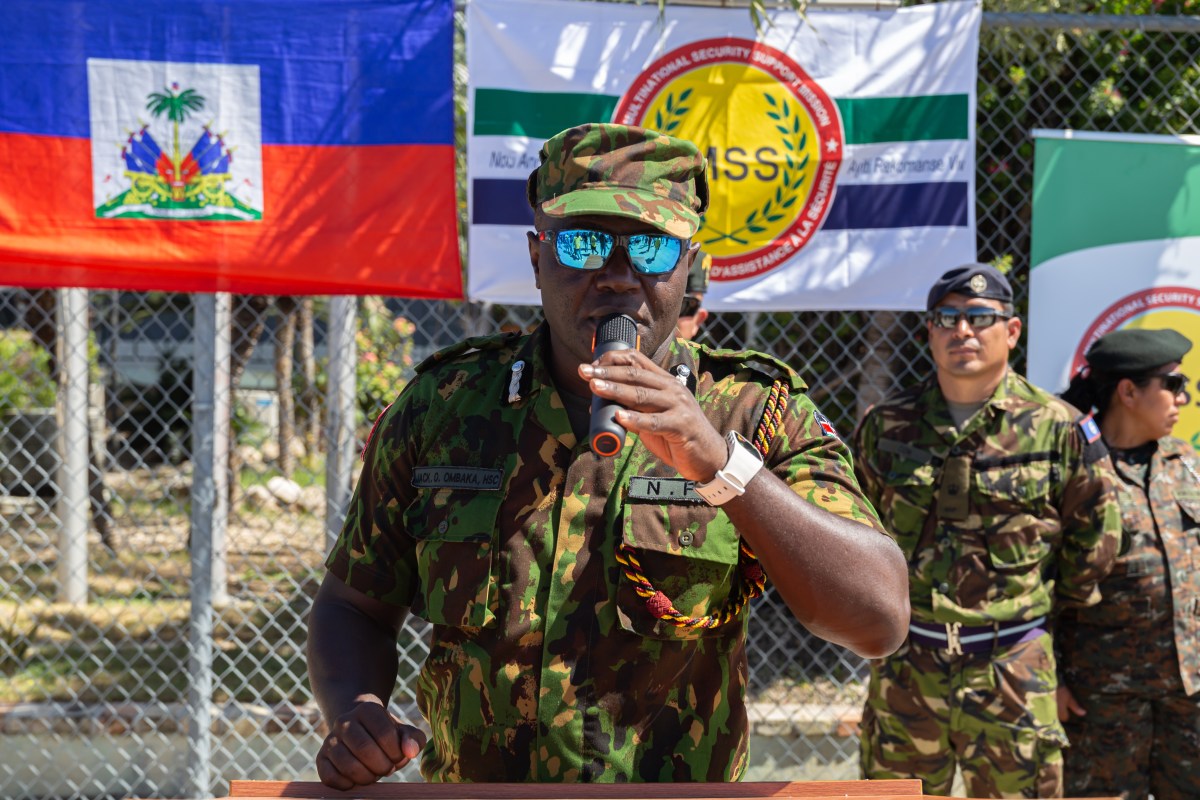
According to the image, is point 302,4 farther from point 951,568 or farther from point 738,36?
point 951,568

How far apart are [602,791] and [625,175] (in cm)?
89

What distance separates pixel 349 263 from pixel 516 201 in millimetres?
614

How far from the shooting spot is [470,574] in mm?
1731

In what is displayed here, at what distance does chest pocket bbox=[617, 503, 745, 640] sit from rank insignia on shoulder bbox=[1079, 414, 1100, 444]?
7.82 ft

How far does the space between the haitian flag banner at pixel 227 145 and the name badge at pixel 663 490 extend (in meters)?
2.28

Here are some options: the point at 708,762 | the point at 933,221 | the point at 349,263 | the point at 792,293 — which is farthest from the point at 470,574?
the point at 933,221

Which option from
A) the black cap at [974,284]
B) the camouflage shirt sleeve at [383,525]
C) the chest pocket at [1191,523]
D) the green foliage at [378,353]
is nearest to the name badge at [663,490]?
the camouflage shirt sleeve at [383,525]

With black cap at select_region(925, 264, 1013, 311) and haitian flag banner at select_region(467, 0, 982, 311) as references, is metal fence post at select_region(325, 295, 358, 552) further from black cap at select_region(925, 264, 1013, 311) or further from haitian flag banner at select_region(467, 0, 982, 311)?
black cap at select_region(925, 264, 1013, 311)

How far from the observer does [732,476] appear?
1450mm

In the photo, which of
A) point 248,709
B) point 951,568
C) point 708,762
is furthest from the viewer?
point 248,709

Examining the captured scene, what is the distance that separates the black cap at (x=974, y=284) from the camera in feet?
12.0

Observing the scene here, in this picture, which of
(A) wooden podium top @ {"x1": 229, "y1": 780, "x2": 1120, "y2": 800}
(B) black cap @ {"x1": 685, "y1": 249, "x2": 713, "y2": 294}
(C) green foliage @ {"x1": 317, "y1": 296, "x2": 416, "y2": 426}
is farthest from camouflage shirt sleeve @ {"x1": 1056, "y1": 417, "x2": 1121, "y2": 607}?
(C) green foliage @ {"x1": 317, "y1": 296, "x2": 416, "y2": 426}

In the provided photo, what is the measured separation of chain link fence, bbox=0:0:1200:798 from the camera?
4.38 m

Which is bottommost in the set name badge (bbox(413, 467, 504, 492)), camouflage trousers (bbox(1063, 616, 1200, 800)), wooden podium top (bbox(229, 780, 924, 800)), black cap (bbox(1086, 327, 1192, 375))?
camouflage trousers (bbox(1063, 616, 1200, 800))
